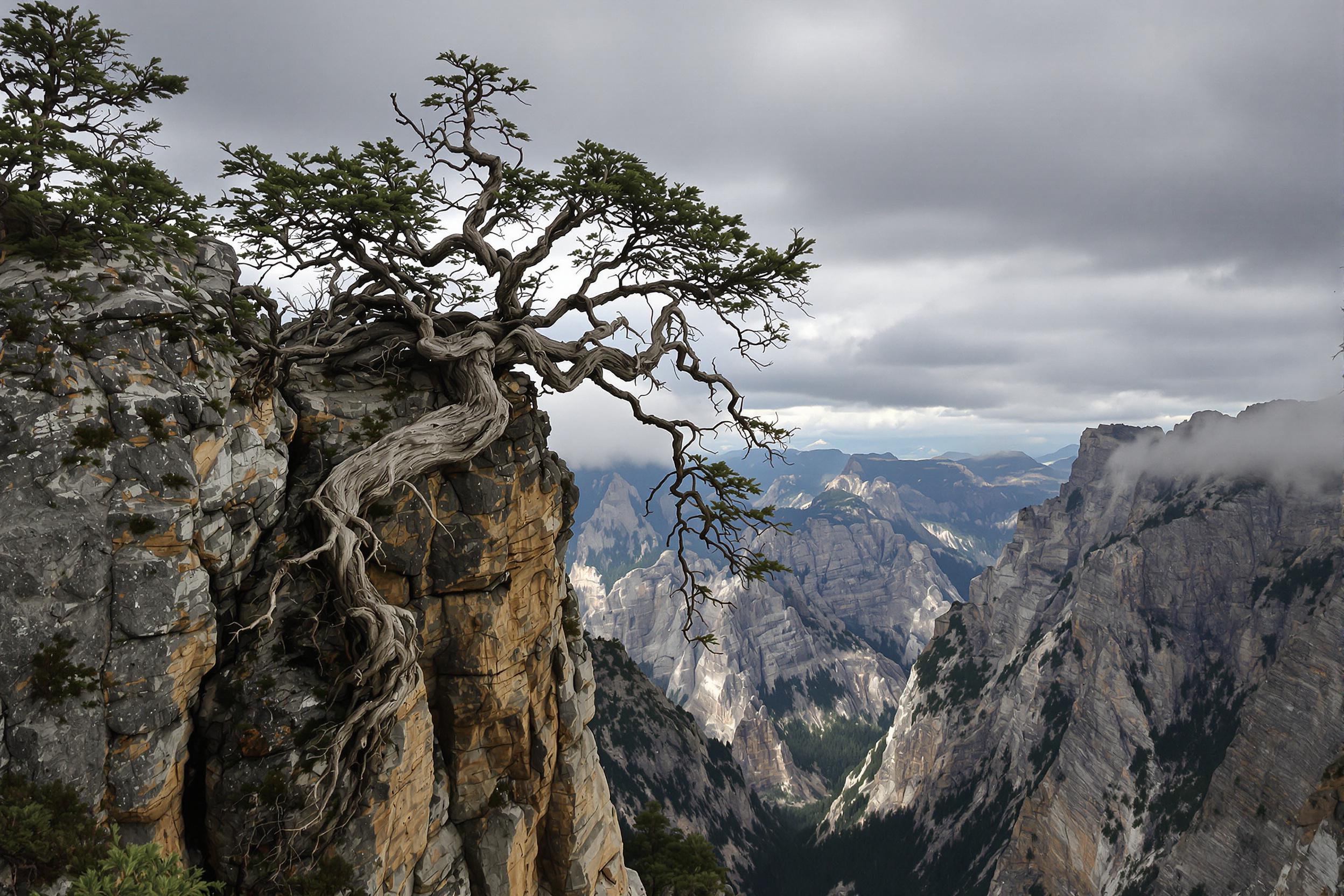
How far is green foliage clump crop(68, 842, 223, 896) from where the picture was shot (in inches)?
396

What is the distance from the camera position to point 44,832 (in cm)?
1199

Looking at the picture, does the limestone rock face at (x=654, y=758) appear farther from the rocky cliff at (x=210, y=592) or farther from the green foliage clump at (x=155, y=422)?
the green foliage clump at (x=155, y=422)

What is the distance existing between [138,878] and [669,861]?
57563mm

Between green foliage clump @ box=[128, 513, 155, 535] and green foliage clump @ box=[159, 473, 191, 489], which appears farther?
green foliage clump @ box=[159, 473, 191, 489]

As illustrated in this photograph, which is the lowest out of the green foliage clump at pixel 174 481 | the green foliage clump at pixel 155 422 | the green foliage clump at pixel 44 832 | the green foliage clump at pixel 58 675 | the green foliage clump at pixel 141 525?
the green foliage clump at pixel 44 832

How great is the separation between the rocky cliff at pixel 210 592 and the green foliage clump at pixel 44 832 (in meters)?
0.37

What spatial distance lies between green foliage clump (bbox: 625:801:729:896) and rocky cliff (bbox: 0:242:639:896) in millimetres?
39595

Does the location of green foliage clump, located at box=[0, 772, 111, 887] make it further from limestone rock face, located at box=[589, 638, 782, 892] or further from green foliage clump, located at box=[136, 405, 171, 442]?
limestone rock face, located at box=[589, 638, 782, 892]

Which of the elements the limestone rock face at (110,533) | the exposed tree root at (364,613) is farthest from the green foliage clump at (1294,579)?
the limestone rock face at (110,533)

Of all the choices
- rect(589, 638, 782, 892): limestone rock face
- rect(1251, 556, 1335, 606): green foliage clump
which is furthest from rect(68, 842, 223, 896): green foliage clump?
rect(1251, 556, 1335, 606): green foliage clump

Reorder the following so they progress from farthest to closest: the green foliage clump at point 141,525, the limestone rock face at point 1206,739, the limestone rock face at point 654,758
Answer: the limestone rock face at point 654,758
the limestone rock face at point 1206,739
the green foliage clump at point 141,525

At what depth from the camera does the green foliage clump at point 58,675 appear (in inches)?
507

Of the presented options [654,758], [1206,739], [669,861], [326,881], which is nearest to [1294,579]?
[1206,739]

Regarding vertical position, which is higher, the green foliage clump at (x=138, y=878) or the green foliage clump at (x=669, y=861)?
the green foliage clump at (x=138, y=878)
